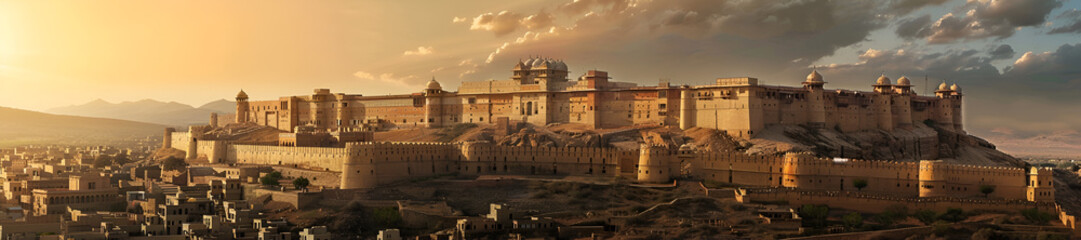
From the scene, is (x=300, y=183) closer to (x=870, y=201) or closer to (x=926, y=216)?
(x=870, y=201)

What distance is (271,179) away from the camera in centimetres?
7225

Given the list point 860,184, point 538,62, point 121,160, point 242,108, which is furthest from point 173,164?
point 860,184

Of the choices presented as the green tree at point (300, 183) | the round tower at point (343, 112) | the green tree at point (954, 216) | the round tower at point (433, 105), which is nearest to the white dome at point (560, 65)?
the round tower at point (433, 105)

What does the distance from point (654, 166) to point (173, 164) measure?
122ft

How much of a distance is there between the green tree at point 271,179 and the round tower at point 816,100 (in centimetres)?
3914

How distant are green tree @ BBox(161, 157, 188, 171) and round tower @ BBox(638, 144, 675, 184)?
34.6 m

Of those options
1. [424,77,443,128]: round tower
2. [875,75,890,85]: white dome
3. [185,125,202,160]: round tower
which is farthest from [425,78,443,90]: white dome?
[875,75,890,85]: white dome

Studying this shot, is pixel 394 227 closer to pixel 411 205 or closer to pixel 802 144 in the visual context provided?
pixel 411 205

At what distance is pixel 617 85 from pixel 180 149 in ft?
122

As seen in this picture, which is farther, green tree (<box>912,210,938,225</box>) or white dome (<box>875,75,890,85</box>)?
white dome (<box>875,75,890,85</box>)

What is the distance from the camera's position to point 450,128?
9550cm

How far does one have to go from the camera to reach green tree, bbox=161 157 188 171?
83375 millimetres

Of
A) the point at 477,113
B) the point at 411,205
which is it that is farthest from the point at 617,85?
the point at 411,205

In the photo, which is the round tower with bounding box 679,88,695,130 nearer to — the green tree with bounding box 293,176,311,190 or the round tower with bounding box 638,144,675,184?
the round tower with bounding box 638,144,675,184
